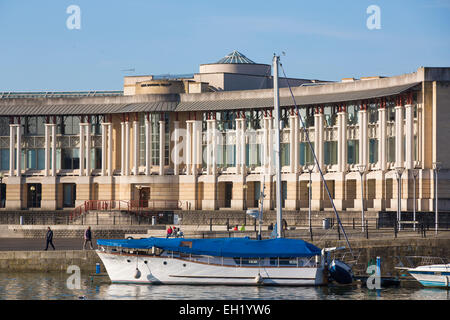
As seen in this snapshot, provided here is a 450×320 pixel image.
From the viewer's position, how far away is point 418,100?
89188 mm

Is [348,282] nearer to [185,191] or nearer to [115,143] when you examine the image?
[185,191]

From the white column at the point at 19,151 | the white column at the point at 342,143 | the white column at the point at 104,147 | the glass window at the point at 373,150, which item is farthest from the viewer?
the white column at the point at 19,151

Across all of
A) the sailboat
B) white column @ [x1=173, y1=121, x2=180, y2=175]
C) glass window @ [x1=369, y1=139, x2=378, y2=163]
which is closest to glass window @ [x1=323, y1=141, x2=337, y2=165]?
glass window @ [x1=369, y1=139, x2=378, y2=163]

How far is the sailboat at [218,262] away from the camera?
59219mm

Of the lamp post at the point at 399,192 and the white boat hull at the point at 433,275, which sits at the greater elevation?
the lamp post at the point at 399,192

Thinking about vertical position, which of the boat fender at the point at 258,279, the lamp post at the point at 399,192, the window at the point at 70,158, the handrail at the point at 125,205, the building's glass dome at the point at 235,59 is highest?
the building's glass dome at the point at 235,59

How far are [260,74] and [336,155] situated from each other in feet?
98.6

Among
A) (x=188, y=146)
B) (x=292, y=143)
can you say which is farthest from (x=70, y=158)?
(x=292, y=143)

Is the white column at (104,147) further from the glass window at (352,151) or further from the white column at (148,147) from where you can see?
the glass window at (352,151)

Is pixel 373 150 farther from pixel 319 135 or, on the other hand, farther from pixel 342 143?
pixel 319 135

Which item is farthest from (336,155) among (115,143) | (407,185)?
(115,143)

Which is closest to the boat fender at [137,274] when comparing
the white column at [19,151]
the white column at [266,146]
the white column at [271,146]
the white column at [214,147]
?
the white column at [271,146]

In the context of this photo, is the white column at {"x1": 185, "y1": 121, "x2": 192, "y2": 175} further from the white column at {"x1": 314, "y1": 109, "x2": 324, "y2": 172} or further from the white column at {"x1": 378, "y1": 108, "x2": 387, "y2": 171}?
the white column at {"x1": 378, "y1": 108, "x2": 387, "y2": 171}

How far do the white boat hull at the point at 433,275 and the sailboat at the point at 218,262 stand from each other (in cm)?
420
